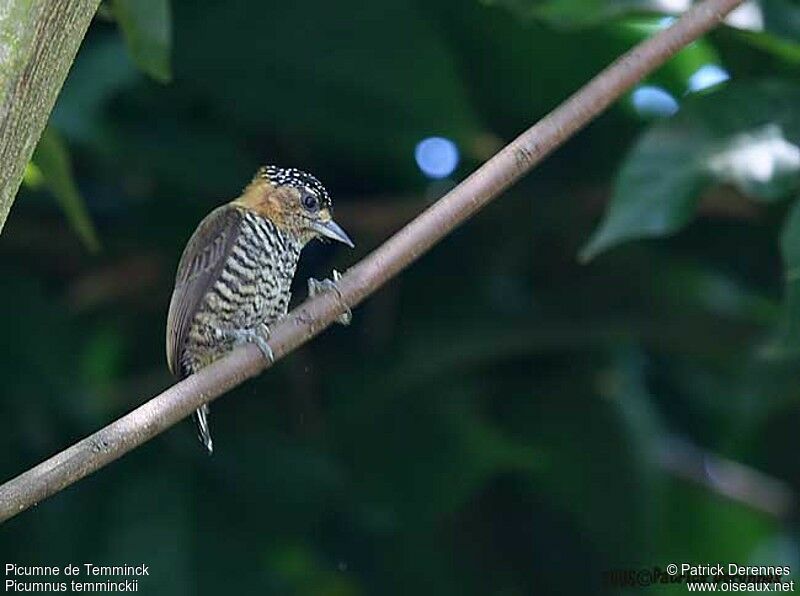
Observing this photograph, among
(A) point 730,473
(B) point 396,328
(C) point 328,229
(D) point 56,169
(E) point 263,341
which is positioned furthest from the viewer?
(A) point 730,473

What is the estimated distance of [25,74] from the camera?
239 centimetres

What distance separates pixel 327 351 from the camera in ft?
17.9

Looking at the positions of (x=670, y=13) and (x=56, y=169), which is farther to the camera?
(x=670, y=13)

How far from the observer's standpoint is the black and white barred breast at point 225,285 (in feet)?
13.0

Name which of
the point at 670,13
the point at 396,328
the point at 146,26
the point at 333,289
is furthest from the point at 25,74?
the point at 396,328

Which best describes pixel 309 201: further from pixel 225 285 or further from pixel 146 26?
pixel 146 26

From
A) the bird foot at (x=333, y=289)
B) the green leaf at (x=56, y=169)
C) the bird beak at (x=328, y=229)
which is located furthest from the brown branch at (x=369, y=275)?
the bird beak at (x=328, y=229)

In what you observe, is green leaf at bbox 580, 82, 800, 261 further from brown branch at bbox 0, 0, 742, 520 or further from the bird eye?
the bird eye

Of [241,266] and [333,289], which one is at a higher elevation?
[333,289]

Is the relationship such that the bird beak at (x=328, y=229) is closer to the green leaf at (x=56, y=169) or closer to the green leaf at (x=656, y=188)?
the green leaf at (x=56, y=169)

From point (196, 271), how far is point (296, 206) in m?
0.33

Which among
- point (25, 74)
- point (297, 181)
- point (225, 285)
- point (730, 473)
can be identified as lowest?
point (730, 473)

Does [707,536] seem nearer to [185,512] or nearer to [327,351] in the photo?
[327,351]

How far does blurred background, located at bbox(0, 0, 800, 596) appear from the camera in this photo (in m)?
4.83
